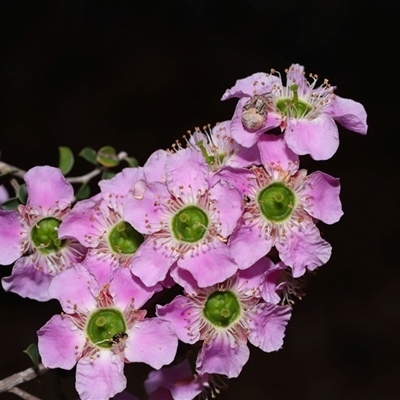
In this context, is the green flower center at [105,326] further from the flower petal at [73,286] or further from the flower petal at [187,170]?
the flower petal at [187,170]

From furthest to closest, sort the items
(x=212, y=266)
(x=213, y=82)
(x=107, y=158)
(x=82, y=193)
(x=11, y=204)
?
(x=213, y=82) → (x=107, y=158) → (x=82, y=193) → (x=11, y=204) → (x=212, y=266)

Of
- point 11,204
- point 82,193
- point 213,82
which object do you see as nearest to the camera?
point 11,204

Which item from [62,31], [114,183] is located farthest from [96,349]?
[62,31]

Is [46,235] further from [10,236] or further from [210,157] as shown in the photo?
[210,157]

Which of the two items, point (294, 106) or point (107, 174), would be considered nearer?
point (294, 106)

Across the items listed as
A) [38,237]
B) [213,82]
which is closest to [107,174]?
[38,237]

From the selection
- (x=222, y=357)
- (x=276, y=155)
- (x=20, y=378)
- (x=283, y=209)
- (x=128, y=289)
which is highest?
(x=276, y=155)
